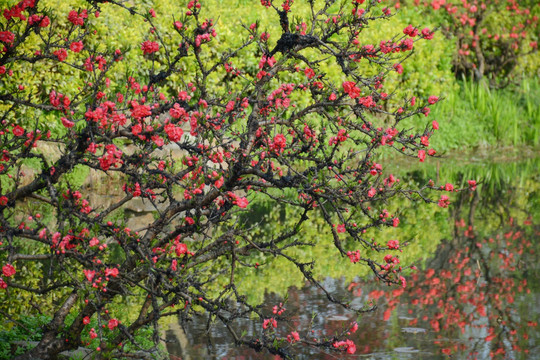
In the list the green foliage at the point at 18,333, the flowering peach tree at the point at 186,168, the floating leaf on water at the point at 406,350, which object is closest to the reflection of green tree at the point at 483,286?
the floating leaf on water at the point at 406,350

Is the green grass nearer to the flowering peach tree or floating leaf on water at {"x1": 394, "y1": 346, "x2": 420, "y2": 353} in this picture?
floating leaf on water at {"x1": 394, "y1": 346, "x2": 420, "y2": 353}

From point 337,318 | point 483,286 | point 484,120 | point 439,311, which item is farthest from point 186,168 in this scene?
point 484,120

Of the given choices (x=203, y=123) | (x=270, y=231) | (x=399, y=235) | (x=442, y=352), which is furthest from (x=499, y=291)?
(x=203, y=123)

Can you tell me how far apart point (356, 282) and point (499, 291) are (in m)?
1.50

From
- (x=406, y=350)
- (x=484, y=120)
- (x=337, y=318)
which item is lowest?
(x=406, y=350)

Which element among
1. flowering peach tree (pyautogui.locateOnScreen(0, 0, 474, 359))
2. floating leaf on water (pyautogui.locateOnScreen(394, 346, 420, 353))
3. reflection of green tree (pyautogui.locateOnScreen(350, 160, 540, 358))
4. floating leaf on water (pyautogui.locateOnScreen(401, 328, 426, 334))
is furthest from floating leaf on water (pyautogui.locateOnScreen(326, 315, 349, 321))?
flowering peach tree (pyautogui.locateOnScreen(0, 0, 474, 359))

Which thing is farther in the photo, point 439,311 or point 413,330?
point 439,311

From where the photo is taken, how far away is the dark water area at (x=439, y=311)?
6230 mm

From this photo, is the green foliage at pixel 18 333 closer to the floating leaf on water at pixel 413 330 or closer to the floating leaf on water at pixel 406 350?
the floating leaf on water at pixel 406 350

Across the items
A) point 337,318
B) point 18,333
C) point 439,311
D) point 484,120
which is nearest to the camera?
point 18,333

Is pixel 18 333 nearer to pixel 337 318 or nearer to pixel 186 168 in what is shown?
pixel 186 168

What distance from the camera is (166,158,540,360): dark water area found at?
6230 millimetres

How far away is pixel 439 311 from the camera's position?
7414mm

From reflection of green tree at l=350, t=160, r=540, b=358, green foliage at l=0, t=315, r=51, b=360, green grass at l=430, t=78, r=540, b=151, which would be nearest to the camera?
green foliage at l=0, t=315, r=51, b=360
